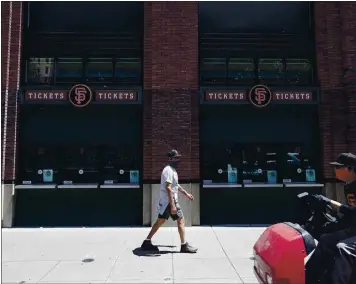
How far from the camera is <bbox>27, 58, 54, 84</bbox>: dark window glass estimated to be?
8.84 m

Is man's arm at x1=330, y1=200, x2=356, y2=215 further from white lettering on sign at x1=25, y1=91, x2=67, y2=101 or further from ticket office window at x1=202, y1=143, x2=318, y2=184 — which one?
white lettering on sign at x1=25, y1=91, x2=67, y2=101

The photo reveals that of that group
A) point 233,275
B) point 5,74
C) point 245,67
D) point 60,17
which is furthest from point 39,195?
point 245,67

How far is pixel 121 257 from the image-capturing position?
18.6 ft

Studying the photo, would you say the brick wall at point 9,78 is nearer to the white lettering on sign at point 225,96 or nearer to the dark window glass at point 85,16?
the dark window glass at point 85,16

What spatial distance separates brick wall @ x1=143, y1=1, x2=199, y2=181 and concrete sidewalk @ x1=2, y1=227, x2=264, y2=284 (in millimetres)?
1906

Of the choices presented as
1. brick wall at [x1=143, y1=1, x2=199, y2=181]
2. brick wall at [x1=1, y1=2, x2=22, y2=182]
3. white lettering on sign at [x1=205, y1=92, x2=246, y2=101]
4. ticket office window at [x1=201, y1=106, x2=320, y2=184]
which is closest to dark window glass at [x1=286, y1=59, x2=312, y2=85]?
ticket office window at [x1=201, y1=106, x2=320, y2=184]

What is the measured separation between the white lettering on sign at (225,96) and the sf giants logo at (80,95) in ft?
10.8

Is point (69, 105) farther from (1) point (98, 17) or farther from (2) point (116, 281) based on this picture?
(2) point (116, 281)

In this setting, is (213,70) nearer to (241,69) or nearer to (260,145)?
(241,69)

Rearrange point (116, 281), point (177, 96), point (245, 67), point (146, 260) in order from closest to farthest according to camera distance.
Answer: point (116, 281)
point (146, 260)
point (177, 96)
point (245, 67)

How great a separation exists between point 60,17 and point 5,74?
7.62 ft

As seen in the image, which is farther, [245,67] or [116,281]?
[245,67]

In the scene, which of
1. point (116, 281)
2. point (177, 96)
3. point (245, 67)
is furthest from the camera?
point (245, 67)

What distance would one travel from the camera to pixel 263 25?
9.20m
